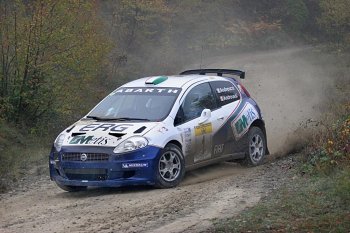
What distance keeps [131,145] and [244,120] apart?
2.96 meters

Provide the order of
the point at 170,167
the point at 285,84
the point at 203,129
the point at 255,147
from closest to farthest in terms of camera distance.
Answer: the point at 170,167, the point at 203,129, the point at 255,147, the point at 285,84

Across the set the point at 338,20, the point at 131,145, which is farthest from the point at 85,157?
the point at 338,20

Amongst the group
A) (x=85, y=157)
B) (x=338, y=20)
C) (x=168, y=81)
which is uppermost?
(x=338, y=20)

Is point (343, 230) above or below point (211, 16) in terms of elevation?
below

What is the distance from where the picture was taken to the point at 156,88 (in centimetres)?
1043

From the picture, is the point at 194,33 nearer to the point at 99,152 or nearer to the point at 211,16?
the point at 211,16

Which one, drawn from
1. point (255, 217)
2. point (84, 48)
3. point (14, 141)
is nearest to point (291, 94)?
point (84, 48)

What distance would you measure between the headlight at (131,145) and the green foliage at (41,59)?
600 centimetres

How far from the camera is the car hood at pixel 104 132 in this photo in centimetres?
906

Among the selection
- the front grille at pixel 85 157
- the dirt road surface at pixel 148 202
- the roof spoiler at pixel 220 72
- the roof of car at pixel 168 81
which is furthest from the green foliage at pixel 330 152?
the front grille at pixel 85 157

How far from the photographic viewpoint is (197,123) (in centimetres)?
1002

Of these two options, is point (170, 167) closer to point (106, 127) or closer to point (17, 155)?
point (106, 127)

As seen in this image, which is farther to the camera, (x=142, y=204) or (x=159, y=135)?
(x=159, y=135)

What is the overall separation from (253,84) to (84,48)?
13.1m
